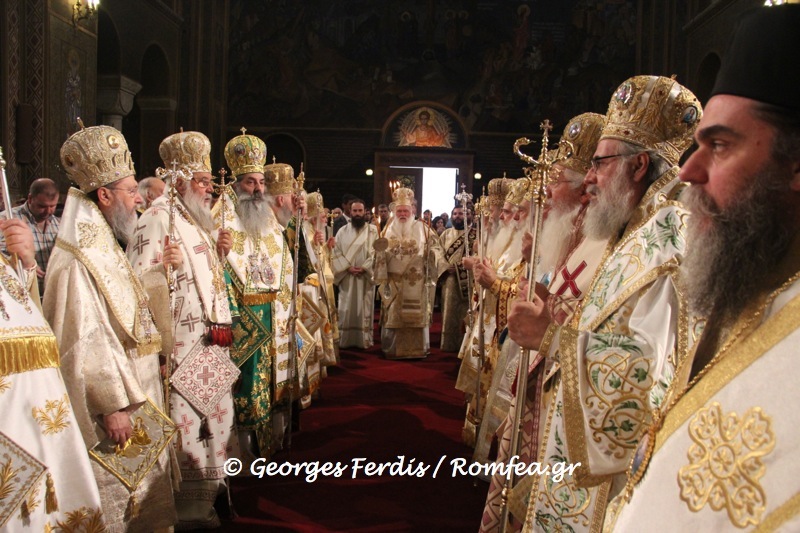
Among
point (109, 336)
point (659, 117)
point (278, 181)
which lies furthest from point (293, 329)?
point (659, 117)

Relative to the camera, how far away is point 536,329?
220 cm

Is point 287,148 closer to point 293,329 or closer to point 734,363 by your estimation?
point 293,329

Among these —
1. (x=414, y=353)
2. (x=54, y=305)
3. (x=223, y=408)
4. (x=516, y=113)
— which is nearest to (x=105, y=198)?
(x=54, y=305)

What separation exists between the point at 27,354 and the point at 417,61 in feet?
62.0

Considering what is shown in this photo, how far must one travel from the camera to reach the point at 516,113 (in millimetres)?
19984

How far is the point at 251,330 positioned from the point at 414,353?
5.91 metres

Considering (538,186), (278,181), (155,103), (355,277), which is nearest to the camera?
(538,186)

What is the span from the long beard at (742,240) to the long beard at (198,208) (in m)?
3.73

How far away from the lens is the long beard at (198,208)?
4.55m

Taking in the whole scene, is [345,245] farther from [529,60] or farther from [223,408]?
[529,60]

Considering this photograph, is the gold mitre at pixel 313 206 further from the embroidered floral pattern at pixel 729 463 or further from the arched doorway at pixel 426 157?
the arched doorway at pixel 426 157

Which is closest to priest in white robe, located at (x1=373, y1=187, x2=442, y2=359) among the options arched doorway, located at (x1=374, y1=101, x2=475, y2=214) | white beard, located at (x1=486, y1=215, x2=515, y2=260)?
white beard, located at (x1=486, y1=215, x2=515, y2=260)

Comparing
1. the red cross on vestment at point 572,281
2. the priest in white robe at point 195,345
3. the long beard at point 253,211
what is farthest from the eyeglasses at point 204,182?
the red cross on vestment at point 572,281

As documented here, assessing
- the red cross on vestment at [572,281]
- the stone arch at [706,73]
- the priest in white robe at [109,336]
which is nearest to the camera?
the red cross on vestment at [572,281]
